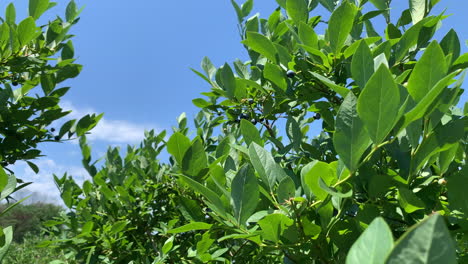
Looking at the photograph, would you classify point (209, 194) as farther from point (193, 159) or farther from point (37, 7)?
Answer: point (37, 7)

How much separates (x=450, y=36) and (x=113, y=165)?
2.72m

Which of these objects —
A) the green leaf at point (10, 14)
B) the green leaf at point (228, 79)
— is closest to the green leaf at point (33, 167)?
the green leaf at point (10, 14)

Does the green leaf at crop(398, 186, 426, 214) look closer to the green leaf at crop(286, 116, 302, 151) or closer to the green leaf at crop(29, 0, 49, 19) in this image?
the green leaf at crop(286, 116, 302, 151)

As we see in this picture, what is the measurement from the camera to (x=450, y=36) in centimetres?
88

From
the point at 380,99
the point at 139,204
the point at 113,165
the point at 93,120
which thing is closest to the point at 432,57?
the point at 380,99

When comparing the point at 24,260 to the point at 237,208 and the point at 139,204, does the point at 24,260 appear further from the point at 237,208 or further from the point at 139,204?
the point at 237,208

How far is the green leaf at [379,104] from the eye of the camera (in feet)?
1.59

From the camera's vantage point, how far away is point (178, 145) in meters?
0.84

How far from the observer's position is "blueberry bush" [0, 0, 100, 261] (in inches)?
68.7

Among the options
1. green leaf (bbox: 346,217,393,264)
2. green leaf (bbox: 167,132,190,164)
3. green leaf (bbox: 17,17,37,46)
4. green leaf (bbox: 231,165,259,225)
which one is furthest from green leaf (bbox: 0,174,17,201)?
green leaf (bbox: 17,17,37,46)

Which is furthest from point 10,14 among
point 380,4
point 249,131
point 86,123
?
point 380,4

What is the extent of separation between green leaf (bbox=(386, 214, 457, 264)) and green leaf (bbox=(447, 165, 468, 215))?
46cm

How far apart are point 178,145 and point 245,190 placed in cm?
22

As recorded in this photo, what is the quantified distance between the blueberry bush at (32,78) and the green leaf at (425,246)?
1.79 metres
